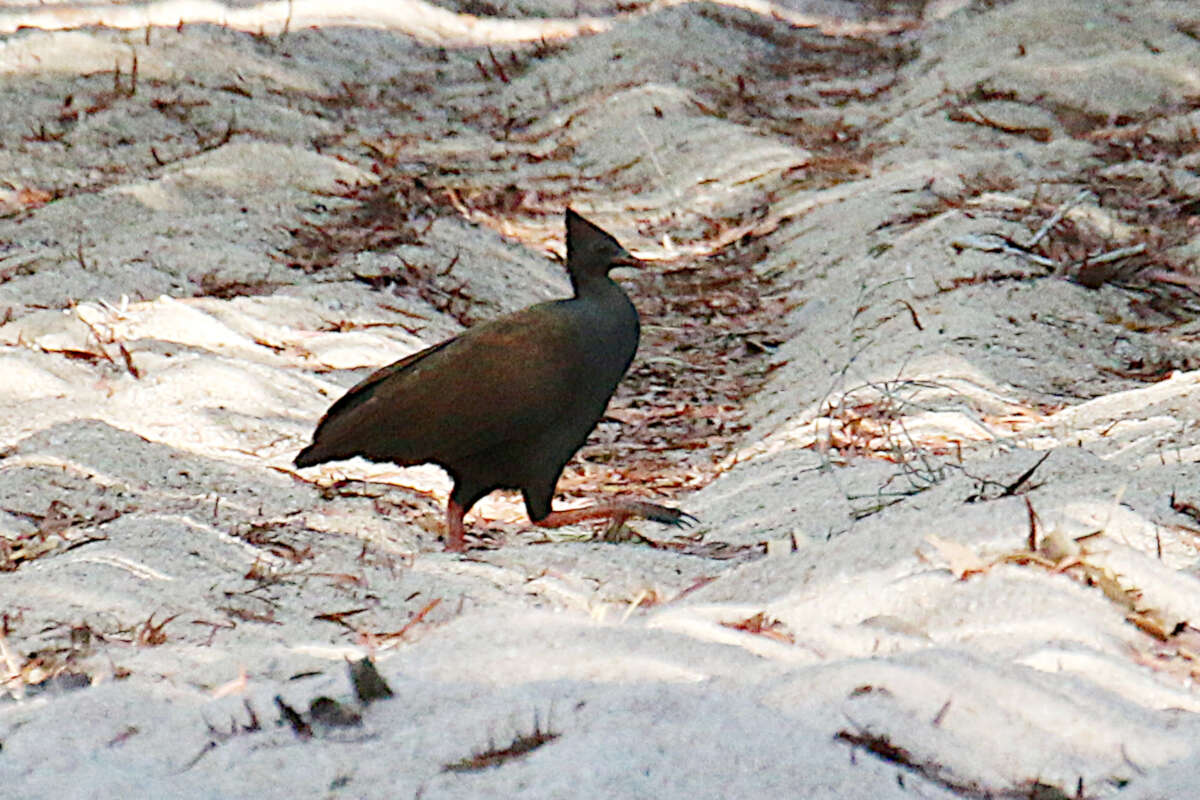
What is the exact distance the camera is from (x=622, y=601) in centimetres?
309

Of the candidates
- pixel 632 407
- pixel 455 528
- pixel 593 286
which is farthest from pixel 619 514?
pixel 632 407

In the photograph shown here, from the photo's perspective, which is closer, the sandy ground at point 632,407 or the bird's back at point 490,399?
the sandy ground at point 632,407

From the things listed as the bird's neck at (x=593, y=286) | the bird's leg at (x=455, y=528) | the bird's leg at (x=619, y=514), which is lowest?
the bird's leg at (x=455, y=528)

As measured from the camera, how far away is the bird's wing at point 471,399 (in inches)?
144

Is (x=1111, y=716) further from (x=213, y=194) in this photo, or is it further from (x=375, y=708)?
(x=213, y=194)

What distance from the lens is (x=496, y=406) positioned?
368cm

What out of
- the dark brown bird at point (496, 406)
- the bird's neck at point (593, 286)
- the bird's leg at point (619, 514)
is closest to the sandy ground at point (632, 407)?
the bird's leg at point (619, 514)

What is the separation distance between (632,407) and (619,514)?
1.32 metres

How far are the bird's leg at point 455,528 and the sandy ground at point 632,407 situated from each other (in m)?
0.12

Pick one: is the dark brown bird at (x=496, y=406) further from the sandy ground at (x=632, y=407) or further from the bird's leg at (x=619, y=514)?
the sandy ground at (x=632, y=407)

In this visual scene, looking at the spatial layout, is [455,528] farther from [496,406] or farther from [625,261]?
[625,261]

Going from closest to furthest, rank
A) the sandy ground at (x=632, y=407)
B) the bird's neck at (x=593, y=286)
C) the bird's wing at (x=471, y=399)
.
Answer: the sandy ground at (x=632, y=407) < the bird's wing at (x=471, y=399) < the bird's neck at (x=593, y=286)

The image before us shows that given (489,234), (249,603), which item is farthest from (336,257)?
(249,603)

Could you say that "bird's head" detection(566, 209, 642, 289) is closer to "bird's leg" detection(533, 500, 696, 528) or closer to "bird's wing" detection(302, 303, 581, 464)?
"bird's wing" detection(302, 303, 581, 464)
